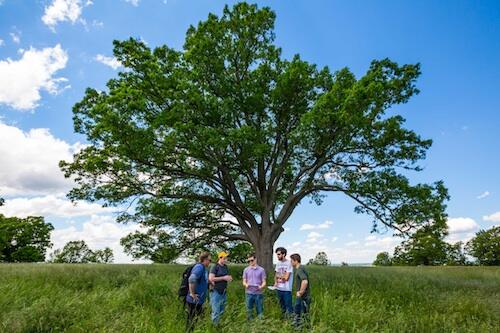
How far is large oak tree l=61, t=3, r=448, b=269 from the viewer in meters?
16.5

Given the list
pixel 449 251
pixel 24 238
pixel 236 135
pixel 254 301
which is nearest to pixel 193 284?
pixel 254 301

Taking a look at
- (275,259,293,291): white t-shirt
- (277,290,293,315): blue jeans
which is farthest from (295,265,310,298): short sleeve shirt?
(277,290,293,315): blue jeans

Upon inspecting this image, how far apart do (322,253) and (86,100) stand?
281 ft

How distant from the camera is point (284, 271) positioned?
9.45 m

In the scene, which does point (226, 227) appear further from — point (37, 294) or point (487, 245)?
point (487, 245)

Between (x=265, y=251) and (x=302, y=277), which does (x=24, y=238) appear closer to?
(x=265, y=251)

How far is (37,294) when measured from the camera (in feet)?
32.1

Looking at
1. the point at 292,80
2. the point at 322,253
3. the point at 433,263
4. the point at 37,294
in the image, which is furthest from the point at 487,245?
the point at 37,294

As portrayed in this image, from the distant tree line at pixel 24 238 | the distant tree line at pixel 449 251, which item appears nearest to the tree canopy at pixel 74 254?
the distant tree line at pixel 24 238

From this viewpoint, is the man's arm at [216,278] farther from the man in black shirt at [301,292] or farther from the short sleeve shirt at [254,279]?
the man in black shirt at [301,292]

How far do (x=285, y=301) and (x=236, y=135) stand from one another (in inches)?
331

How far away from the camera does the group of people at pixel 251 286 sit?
8461 mm

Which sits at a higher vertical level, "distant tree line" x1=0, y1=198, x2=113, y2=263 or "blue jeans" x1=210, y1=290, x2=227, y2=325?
"distant tree line" x1=0, y1=198, x2=113, y2=263

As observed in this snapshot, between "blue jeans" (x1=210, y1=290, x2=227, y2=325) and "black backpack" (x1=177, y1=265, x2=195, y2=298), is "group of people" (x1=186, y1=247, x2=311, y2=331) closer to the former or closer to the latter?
"blue jeans" (x1=210, y1=290, x2=227, y2=325)
